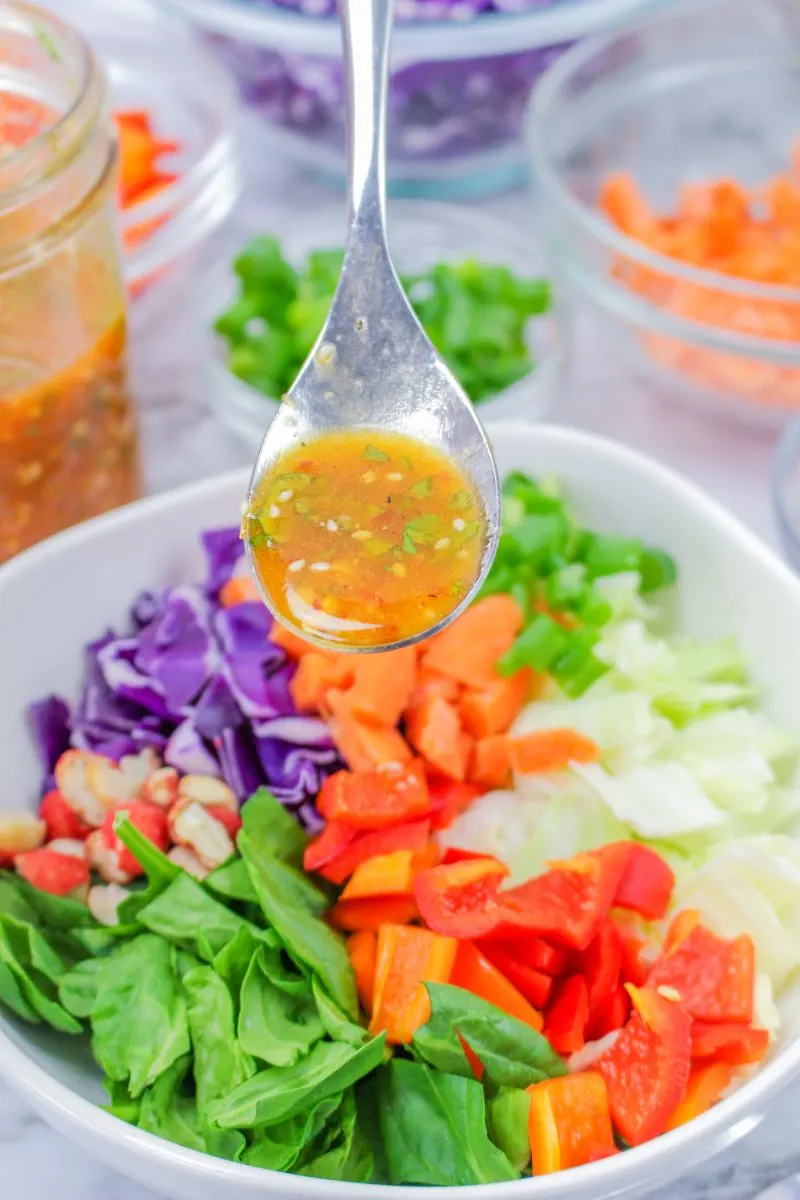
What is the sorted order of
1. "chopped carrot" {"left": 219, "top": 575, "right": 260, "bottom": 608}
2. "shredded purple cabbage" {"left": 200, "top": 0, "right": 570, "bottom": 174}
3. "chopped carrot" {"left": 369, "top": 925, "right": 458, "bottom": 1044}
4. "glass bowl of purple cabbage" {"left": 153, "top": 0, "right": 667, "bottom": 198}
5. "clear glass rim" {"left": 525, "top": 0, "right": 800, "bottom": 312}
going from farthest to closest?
1. "shredded purple cabbage" {"left": 200, "top": 0, "right": 570, "bottom": 174}
2. "glass bowl of purple cabbage" {"left": 153, "top": 0, "right": 667, "bottom": 198}
3. "clear glass rim" {"left": 525, "top": 0, "right": 800, "bottom": 312}
4. "chopped carrot" {"left": 219, "top": 575, "right": 260, "bottom": 608}
5. "chopped carrot" {"left": 369, "top": 925, "right": 458, "bottom": 1044}

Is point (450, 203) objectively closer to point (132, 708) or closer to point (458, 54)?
point (458, 54)

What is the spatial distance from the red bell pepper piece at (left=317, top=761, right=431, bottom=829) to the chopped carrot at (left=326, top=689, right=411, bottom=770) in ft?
0.07

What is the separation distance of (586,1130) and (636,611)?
62 cm

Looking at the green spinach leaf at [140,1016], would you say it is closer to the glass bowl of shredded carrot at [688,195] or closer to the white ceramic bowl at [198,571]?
the white ceramic bowl at [198,571]

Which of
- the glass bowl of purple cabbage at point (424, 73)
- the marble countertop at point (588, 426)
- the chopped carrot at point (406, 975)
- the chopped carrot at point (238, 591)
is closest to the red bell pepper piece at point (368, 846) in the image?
the chopped carrot at point (406, 975)

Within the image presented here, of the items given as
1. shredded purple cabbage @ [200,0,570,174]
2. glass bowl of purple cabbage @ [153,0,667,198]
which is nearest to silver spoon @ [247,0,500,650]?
glass bowl of purple cabbage @ [153,0,667,198]

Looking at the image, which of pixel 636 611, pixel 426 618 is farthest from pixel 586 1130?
pixel 636 611

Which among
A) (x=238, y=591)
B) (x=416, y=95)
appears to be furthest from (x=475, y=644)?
(x=416, y=95)

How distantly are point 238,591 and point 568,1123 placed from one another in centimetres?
69

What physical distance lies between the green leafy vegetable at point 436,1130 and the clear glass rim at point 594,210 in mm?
1161

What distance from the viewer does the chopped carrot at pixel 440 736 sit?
1.46m

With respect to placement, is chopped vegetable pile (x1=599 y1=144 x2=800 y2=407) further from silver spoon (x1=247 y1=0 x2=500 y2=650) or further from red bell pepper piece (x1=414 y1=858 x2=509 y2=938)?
red bell pepper piece (x1=414 y1=858 x2=509 y2=938)

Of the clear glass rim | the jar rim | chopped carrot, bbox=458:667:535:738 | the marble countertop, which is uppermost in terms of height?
the jar rim

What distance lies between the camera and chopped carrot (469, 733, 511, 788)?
58.7 inches
